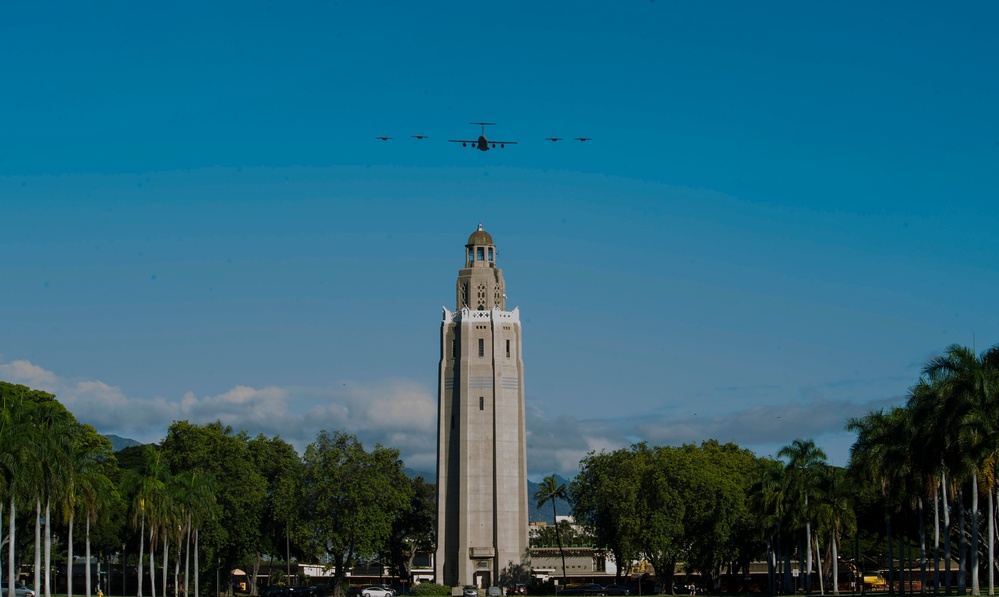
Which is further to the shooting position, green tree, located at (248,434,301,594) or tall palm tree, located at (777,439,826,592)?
green tree, located at (248,434,301,594)

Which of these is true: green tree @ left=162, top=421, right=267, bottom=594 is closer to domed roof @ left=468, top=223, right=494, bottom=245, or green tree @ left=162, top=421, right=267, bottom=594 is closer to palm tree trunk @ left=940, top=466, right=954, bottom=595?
domed roof @ left=468, top=223, right=494, bottom=245

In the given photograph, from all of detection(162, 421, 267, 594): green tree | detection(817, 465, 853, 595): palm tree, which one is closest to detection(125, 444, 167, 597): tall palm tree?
detection(162, 421, 267, 594): green tree

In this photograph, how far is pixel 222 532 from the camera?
10250cm

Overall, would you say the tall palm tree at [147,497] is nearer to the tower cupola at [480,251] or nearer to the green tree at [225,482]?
the green tree at [225,482]

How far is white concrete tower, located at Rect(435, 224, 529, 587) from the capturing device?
116 metres

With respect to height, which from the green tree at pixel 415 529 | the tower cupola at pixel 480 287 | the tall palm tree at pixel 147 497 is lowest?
the green tree at pixel 415 529

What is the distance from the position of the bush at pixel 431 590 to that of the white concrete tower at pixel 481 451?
4.63m

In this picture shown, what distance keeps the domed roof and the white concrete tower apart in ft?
28.3

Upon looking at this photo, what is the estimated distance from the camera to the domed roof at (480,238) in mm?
128750

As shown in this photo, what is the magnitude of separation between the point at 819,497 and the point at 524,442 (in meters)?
40.0

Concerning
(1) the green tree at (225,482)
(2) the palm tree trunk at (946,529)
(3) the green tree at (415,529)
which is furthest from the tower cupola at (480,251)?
Result: (2) the palm tree trunk at (946,529)

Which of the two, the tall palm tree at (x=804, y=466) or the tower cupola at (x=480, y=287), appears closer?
the tall palm tree at (x=804, y=466)

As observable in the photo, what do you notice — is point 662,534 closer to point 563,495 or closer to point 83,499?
point 563,495

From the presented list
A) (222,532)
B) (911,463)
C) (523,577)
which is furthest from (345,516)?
(911,463)
